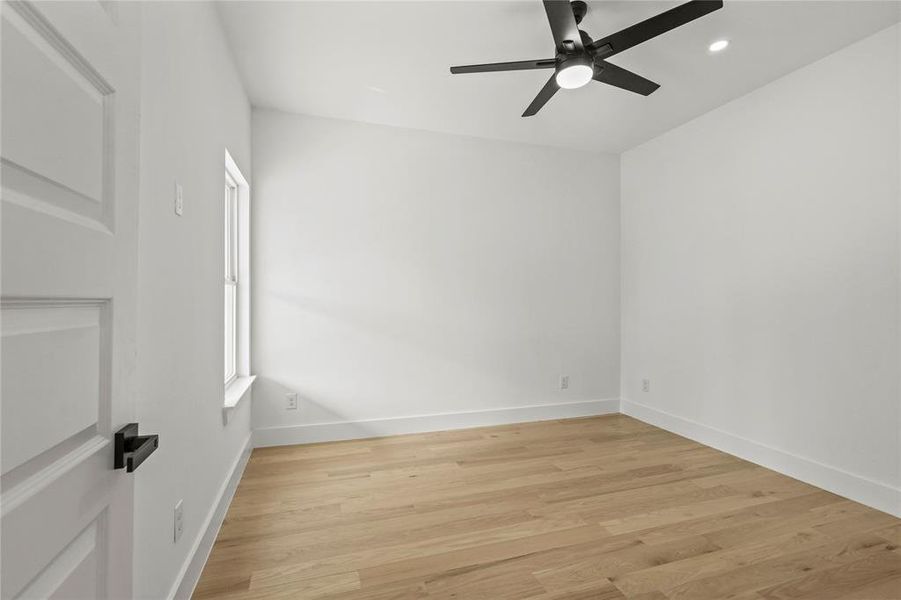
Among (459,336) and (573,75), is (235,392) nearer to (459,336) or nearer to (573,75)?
(459,336)

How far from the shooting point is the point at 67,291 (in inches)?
22.6

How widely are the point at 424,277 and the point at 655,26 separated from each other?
2.33 metres

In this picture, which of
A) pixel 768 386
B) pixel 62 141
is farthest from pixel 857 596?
pixel 62 141

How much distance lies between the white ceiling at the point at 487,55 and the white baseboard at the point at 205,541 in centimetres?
250

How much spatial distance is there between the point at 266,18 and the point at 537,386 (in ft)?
11.1

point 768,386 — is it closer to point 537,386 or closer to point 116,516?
point 537,386

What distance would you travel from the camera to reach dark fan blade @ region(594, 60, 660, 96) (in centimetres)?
211

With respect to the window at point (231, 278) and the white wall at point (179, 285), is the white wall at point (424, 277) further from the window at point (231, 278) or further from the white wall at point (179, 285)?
the white wall at point (179, 285)

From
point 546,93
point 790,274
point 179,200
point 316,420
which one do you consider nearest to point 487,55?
point 546,93

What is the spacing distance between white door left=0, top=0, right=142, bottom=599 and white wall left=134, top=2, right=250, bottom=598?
616 millimetres

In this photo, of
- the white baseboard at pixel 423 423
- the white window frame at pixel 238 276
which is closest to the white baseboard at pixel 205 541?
the white baseboard at pixel 423 423

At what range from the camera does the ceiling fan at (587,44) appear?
1.70 metres

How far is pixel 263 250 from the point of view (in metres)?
3.22

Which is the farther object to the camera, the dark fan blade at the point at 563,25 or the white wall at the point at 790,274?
the white wall at the point at 790,274
